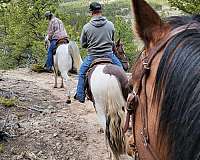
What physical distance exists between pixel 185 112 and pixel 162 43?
287mm

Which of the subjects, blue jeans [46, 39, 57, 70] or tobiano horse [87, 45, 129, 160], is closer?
tobiano horse [87, 45, 129, 160]

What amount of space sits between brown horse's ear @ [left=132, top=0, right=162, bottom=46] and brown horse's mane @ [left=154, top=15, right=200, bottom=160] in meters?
0.16

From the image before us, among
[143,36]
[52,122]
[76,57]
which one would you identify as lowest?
[52,122]

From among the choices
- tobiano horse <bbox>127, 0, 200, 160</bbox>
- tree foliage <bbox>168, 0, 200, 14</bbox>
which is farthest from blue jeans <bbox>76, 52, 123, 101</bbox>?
tree foliage <bbox>168, 0, 200, 14</bbox>

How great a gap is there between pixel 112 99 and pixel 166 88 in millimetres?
4165

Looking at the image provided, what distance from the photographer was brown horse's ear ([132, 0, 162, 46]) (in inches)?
48.1

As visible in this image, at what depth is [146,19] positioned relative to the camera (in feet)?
4.07

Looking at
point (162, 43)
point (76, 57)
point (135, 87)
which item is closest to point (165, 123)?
point (162, 43)

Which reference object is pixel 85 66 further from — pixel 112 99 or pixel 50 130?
pixel 50 130

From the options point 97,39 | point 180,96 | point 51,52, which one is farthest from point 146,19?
point 51,52

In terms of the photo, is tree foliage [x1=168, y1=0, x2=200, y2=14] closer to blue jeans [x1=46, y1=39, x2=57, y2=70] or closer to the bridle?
blue jeans [x1=46, y1=39, x2=57, y2=70]

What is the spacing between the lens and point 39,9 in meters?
23.4

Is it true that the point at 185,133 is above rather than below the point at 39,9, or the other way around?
above

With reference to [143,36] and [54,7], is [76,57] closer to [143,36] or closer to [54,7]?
[143,36]
